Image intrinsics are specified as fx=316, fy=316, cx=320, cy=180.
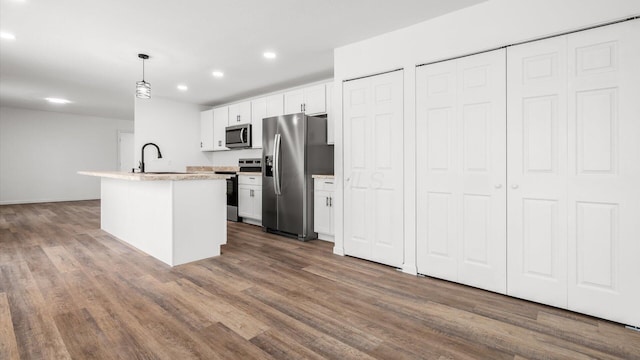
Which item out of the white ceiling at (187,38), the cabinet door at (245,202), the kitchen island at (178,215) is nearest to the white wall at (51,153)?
the white ceiling at (187,38)

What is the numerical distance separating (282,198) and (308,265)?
1.52 metres

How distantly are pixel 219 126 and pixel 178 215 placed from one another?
358 centimetres

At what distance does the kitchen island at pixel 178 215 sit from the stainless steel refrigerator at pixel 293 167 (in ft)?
3.69

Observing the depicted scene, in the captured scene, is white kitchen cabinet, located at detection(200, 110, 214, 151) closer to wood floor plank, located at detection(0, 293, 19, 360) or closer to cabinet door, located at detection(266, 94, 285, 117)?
cabinet door, located at detection(266, 94, 285, 117)

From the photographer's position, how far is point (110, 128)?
9398 millimetres

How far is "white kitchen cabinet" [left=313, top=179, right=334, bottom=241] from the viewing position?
13.7 feet

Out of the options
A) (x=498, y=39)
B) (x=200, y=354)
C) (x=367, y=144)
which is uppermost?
(x=498, y=39)

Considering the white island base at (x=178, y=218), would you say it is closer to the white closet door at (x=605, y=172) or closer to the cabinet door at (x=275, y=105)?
the cabinet door at (x=275, y=105)

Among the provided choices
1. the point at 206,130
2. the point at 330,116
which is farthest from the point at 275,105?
the point at 206,130

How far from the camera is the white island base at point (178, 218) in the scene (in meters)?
3.17

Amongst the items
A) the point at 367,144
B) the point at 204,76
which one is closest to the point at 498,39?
the point at 367,144

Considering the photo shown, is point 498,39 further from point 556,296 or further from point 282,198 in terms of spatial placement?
point 282,198

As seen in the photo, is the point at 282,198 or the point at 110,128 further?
the point at 110,128

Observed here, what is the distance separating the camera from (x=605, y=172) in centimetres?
211
